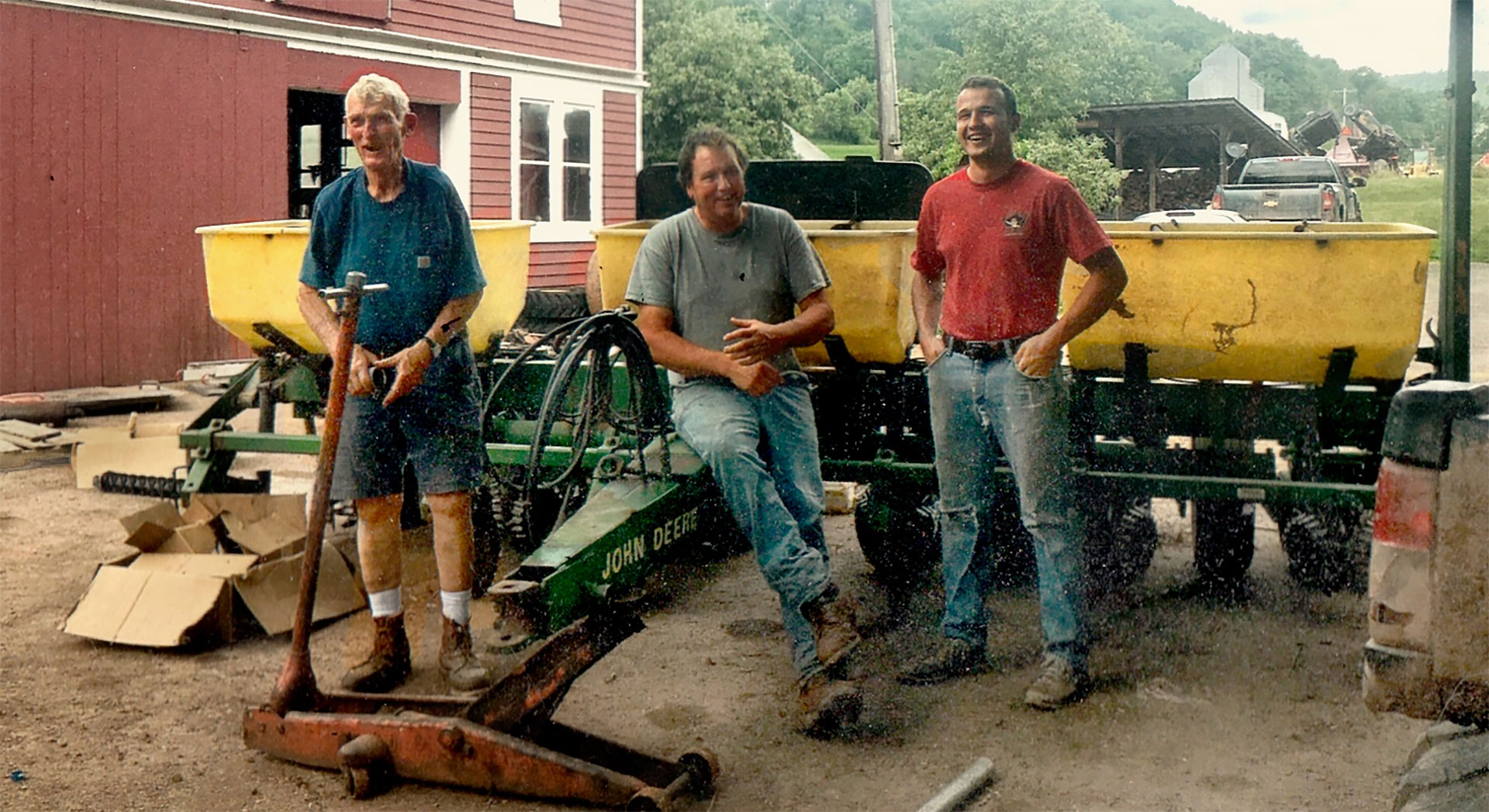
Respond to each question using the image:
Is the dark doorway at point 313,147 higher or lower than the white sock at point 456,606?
higher

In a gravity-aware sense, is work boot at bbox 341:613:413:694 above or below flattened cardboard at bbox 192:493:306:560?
below

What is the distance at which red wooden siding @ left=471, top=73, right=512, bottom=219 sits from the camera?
51.1ft

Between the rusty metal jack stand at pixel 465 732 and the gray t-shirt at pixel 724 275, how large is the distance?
3.37 ft

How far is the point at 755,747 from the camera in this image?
4129mm

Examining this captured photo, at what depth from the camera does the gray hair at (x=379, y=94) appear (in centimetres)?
414

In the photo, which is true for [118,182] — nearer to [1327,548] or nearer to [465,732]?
[465,732]

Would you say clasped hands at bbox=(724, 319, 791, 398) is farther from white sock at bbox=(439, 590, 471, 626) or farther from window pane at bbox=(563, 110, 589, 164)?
window pane at bbox=(563, 110, 589, 164)

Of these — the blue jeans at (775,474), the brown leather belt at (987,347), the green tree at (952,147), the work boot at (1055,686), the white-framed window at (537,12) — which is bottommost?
the work boot at (1055,686)

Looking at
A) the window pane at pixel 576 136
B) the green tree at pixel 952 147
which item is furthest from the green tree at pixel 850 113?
the window pane at pixel 576 136

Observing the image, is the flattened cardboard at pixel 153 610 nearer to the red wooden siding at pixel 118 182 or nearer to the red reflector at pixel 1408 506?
the red reflector at pixel 1408 506

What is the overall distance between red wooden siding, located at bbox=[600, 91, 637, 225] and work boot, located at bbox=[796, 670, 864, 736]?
13752mm

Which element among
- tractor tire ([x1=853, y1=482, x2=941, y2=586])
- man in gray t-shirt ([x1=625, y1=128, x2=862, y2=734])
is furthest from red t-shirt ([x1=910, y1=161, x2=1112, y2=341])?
tractor tire ([x1=853, y1=482, x2=941, y2=586])

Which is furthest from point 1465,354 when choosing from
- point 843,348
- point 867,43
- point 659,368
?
point 867,43

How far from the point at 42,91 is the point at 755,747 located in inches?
375
